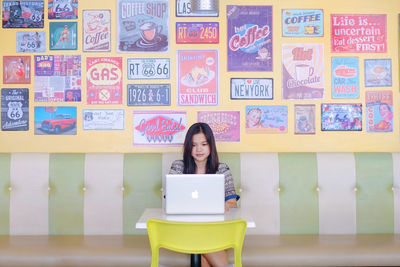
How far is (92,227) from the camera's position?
2.59 m

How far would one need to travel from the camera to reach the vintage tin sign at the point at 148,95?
284 centimetres

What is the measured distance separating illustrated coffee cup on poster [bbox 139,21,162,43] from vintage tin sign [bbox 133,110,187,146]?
0.49 m

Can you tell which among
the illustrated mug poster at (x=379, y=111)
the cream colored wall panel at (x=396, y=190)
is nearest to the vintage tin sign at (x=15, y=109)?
the illustrated mug poster at (x=379, y=111)

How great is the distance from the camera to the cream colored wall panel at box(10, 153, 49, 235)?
258 cm

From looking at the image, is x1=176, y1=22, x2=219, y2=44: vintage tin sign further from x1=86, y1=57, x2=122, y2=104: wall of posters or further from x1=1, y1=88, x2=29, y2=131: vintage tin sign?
x1=1, y1=88, x2=29, y2=131: vintage tin sign

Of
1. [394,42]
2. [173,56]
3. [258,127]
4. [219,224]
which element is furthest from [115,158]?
[394,42]

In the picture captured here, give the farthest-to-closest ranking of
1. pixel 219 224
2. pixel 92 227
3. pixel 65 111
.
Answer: pixel 65 111, pixel 92 227, pixel 219 224

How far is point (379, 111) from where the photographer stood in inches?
112

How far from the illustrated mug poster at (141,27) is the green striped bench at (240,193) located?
Result: 761 mm

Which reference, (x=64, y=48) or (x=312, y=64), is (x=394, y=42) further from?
(x=64, y=48)

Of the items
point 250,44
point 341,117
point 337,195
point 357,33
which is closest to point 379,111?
point 341,117

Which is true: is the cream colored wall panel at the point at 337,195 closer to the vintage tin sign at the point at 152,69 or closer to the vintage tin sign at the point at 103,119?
the vintage tin sign at the point at 152,69

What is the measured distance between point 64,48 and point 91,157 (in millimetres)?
773

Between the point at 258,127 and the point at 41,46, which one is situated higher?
the point at 41,46
